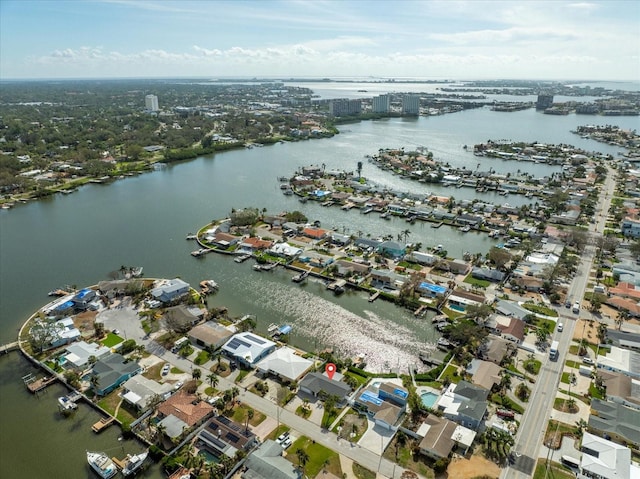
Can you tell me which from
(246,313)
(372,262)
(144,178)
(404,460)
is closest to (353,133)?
(144,178)

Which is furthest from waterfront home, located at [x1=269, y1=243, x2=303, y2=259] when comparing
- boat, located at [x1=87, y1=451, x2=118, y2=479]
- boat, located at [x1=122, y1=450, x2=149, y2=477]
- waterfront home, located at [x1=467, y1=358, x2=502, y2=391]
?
boat, located at [x1=87, y1=451, x2=118, y2=479]

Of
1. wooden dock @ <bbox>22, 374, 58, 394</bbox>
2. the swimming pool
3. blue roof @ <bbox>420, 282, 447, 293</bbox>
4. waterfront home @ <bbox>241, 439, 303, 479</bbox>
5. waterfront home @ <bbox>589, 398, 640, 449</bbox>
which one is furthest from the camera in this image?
blue roof @ <bbox>420, 282, 447, 293</bbox>

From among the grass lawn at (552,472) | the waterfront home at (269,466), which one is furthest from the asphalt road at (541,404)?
the waterfront home at (269,466)

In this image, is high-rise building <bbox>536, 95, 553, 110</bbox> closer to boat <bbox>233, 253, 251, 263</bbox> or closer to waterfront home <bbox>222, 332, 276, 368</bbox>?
boat <bbox>233, 253, 251, 263</bbox>

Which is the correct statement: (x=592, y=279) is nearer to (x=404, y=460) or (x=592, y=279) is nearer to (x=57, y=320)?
(x=404, y=460)

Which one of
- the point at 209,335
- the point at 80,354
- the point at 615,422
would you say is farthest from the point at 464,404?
the point at 80,354

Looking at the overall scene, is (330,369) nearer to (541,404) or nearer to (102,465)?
(541,404)
